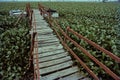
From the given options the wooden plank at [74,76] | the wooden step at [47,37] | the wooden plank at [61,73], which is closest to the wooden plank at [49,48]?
the wooden step at [47,37]

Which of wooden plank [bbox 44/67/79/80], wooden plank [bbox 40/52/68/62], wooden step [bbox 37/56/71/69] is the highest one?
wooden plank [bbox 40/52/68/62]

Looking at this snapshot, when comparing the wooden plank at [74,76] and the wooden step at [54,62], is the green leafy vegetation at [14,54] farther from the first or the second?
the wooden plank at [74,76]

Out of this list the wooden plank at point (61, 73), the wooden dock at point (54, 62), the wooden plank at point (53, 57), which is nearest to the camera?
the wooden plank at point (61, 73)

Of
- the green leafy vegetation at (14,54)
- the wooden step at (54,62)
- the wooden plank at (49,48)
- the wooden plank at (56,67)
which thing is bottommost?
the green leafy vegetation at (14,54)

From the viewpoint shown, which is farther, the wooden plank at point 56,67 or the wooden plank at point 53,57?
the wooden plank at point 53,57

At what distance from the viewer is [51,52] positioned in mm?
7094

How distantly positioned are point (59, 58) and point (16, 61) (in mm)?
2599

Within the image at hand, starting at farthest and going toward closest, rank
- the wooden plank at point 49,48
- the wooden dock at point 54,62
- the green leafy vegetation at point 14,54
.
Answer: the green leafy vegetation at point 14,54
the wooden plank at point 49,48
the wooden dock at point 54,62

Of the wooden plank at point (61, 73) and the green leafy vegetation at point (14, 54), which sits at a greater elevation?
the wooden plank at point (61, 73)

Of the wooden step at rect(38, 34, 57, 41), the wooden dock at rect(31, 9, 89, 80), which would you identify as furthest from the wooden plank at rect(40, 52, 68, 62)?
the wooden step at rect(38, 34, 57, 41)

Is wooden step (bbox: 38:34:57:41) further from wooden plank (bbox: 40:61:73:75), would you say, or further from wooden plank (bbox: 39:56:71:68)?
wooden plank (bbox: 40:61:73:75)

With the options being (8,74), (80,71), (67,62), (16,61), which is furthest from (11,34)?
(80,71)

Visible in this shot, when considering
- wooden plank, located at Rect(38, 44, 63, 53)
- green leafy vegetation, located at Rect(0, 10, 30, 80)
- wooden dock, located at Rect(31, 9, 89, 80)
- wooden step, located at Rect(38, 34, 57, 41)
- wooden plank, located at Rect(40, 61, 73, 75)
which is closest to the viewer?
wooden dock, located at Rect(31, 9, 89, 80)

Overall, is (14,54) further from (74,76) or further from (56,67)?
(74,76)
